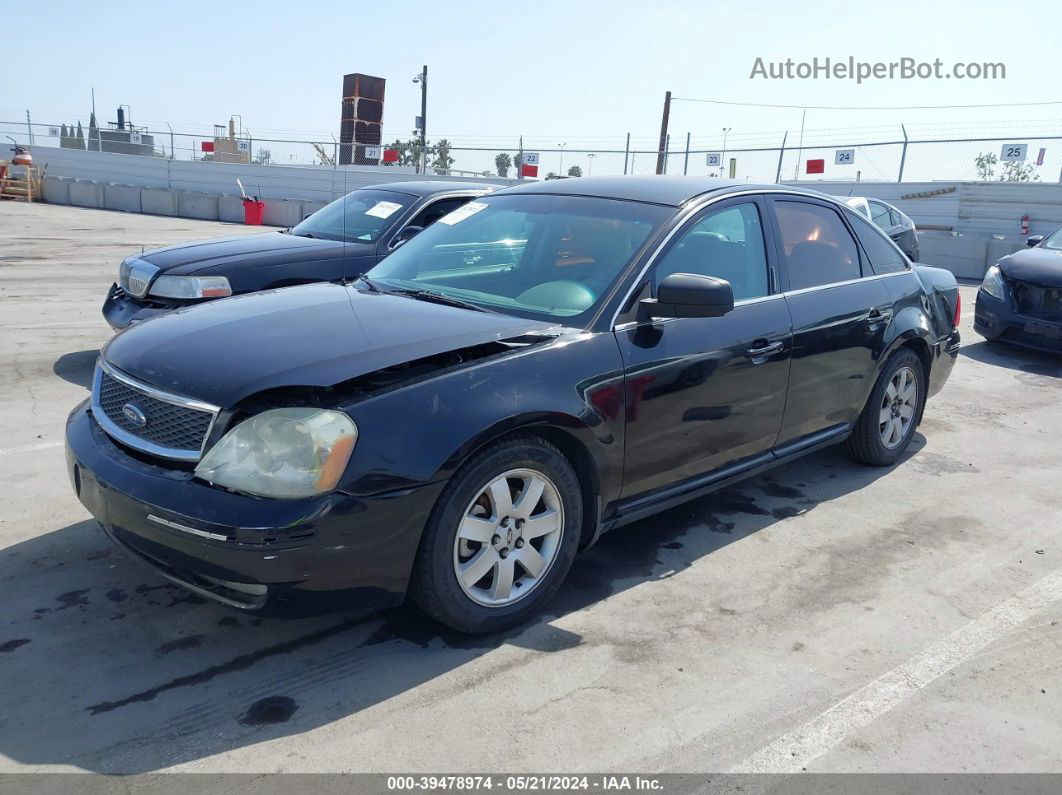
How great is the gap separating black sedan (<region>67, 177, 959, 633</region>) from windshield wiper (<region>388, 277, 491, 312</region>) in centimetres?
2

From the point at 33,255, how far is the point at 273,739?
1442 cm

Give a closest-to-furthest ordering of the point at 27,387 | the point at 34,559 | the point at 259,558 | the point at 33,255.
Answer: the point at 259,558 < the point at 34,559 < the point at 27,387 < the point at 33,255

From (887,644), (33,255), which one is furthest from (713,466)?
(33,255)

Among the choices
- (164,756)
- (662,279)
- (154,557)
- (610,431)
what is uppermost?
(662,279)

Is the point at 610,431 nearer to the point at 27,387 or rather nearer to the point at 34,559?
the point at 34,559

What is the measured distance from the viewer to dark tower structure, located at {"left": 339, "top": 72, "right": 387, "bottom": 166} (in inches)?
1212

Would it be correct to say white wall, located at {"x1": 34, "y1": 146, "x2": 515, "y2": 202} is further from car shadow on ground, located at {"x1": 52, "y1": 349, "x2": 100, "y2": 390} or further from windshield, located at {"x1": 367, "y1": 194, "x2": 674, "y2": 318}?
windshield, located at {"x1": 367, "y1": 194, "x2": 674, "y2": 318}


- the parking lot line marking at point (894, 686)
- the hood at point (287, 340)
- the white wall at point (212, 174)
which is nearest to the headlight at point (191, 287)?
the hood at point (287, 340)

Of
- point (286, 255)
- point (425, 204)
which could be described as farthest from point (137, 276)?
point (425, 204)

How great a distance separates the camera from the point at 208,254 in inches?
265

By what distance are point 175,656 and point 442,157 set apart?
30.1 meters

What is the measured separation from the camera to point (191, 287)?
20.9 feet

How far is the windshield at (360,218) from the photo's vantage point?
24.1 feet

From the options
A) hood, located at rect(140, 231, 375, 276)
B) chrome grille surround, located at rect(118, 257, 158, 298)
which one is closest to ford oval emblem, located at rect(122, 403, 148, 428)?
hood, located at rect(140, 231, 375, 276)
